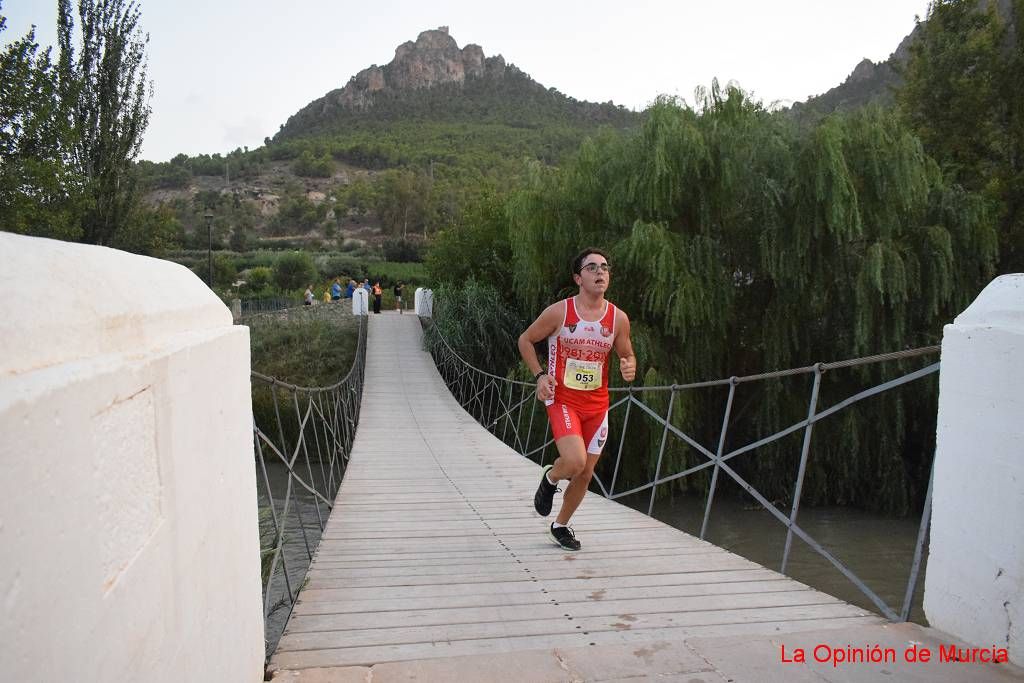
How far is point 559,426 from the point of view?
337 centimetres

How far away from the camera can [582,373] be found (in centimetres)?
338

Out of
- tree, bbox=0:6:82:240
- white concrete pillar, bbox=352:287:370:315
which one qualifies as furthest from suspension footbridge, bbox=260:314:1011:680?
white concrete pillar, bbox=352:287:370:315

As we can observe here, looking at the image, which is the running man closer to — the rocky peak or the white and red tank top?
the white and red tank top

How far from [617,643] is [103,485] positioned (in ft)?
5.37

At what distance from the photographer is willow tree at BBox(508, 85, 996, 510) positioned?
819 cm

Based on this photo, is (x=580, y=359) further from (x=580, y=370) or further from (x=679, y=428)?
(x=679, y=428)

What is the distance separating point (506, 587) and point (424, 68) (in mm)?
106924

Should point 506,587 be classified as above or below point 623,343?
below

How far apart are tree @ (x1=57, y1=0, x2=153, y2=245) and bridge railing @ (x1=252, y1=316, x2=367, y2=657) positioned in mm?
4491

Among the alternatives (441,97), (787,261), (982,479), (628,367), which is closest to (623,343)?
(628,367)

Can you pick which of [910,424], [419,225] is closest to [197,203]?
[419,225]

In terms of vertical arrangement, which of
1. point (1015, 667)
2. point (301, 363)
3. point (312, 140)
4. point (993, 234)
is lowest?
point (301, 363)

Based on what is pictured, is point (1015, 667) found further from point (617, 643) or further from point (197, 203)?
point (197, 203)

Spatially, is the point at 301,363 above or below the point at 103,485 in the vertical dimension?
below
